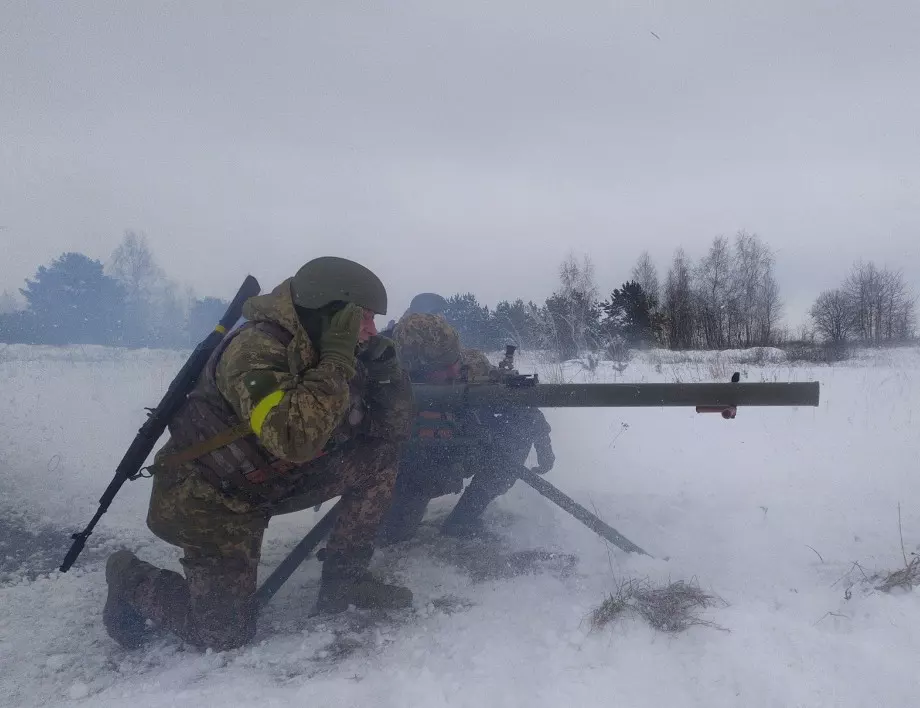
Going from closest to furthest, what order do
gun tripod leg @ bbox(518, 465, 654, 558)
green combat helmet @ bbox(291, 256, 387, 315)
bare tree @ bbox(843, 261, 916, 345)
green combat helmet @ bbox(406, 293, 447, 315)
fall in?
green combat helmet @ bbox(291, 256, 387, 315), gun tripod leg @ bbox(518, 465, 654, 558), green combat helmet @ bbox(406, 293, 447, 315), bare tree @ bbox(843, 261, 916, 345)

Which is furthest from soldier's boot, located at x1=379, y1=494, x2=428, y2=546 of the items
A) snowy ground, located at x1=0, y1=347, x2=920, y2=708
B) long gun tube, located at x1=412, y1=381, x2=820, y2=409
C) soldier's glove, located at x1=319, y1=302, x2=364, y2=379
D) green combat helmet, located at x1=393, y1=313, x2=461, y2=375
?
soldier's glove, located at x1=319, y1=302, x2=364, y2=379

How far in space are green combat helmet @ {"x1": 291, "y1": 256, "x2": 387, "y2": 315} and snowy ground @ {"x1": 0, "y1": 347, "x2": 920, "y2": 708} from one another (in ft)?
5.05

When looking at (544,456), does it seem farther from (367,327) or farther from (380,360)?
(367,327)

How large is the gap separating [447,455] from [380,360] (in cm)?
100

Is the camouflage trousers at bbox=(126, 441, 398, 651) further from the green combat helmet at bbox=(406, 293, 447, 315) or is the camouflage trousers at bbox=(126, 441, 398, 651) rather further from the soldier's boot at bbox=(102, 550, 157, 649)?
the green combat helmet at bbox=(406, 293, 447, 315)

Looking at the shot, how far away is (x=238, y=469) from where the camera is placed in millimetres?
2568

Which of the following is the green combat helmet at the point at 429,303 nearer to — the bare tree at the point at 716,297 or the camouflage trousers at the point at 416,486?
the camouflage trousers at the point at 416,486

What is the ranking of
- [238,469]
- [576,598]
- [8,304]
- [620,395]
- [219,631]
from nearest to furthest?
[219,631] < [238,469] < [576,598] < [620,395] < [8,304]

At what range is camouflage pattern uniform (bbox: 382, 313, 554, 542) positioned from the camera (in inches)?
150

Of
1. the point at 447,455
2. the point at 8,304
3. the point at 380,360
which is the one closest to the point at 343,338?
the point at 380,360

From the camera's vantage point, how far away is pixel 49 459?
205 inches

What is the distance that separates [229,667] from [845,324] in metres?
39.3

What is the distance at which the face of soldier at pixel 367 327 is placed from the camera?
2847 mm

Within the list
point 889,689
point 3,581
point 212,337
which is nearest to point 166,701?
point 212,337
